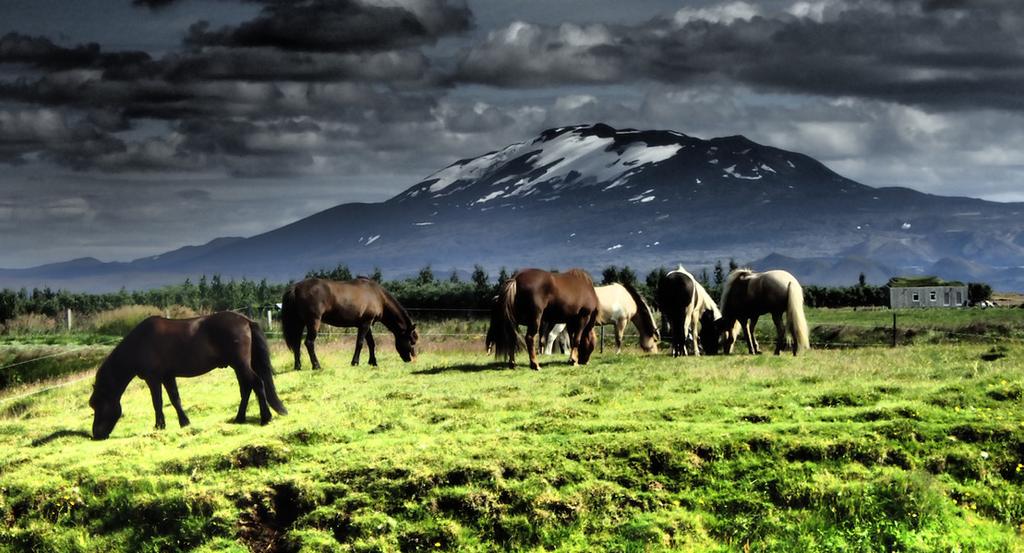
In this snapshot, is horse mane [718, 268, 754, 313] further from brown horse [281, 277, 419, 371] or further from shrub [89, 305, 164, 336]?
shrub [89, 305, 164, 336]

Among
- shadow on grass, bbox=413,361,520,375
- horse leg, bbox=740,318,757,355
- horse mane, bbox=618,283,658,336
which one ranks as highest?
horse mane, bbox=618,283,658,336

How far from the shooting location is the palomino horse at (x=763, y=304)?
31328 millimetres

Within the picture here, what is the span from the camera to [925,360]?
91.2ft

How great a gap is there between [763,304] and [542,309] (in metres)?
7.45

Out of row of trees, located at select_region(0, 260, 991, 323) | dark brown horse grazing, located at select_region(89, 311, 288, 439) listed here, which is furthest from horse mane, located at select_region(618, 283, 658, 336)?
row of trees, located at select_region(0, 260, 991, 323)

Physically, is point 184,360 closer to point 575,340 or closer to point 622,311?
point 575,340

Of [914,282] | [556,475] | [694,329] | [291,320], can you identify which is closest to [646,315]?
[694,329]

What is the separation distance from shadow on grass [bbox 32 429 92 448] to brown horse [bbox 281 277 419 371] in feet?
23.7

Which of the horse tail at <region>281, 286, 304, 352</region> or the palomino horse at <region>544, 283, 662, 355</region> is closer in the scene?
the horse tail at <region>281, 286, 304, 352</region>

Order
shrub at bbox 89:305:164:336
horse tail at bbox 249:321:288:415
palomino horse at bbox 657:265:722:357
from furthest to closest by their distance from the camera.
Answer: shrub at bbox 89:305:164:336 < palomino horse at bbox 657:265:722:357 < horse tail at bbox 249:321:288:415

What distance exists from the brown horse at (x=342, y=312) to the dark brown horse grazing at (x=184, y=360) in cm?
700

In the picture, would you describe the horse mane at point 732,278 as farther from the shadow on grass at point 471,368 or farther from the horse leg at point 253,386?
the horse leg at point 253,386

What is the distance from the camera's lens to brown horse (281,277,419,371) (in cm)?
2948

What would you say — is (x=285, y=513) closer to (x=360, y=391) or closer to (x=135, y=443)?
(x=135, y=443)
